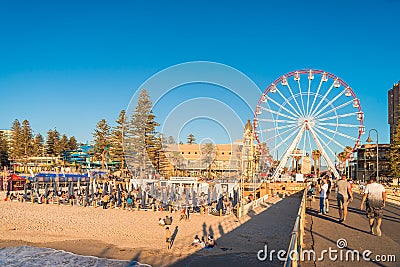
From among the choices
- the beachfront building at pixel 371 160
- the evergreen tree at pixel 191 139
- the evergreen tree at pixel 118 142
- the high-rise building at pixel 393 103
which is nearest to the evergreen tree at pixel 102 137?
the evergreen tree at pixel 118 142

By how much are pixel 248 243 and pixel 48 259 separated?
747 centimetres

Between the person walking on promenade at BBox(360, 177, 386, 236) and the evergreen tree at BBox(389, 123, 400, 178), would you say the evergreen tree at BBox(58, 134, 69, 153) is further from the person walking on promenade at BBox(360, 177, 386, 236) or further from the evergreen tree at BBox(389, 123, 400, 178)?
the person walking on promenade at BBox(360, 177, 386, 236)

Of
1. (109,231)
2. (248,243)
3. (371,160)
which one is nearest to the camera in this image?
(248,243)

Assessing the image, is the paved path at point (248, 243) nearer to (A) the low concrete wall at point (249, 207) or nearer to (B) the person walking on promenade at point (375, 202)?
(A) the low concrete wall at point (249, 207)

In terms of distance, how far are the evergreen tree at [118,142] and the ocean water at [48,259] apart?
32.3m

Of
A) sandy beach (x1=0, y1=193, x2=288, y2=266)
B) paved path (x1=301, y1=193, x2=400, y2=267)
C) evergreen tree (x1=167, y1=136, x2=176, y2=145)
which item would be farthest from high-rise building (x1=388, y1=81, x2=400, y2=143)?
paved path (x1=301, y1=193, x2=400, y2=267)

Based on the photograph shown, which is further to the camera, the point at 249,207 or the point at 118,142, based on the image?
the point at 118,142

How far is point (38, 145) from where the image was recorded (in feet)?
224

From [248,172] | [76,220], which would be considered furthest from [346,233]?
[248,172]

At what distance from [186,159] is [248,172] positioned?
35.6ft

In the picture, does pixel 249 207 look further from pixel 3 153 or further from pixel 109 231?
pixel 3 153

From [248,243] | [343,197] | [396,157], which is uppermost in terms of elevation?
[396,157]

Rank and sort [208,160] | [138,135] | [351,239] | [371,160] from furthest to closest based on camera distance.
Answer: [371,160]
[208,160]
[138,135]
[351,239]

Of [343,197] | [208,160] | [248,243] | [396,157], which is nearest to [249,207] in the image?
[248,243]
